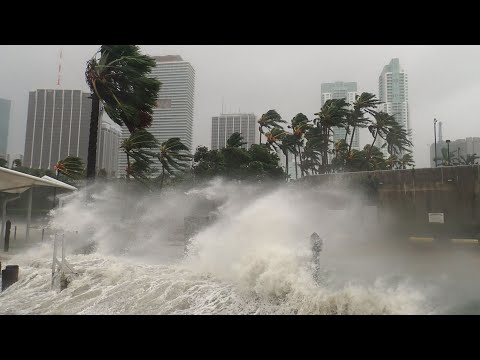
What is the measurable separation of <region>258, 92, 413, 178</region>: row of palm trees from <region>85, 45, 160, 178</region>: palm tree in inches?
626

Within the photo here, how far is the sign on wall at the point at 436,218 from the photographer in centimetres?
1490

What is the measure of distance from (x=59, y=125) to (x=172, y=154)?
785cm

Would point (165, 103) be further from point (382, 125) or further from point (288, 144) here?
point (382, 125)

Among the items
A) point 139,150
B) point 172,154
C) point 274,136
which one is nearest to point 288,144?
point 274,136

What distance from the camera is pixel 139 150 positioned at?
17.7 meters

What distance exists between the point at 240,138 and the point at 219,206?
677 inches

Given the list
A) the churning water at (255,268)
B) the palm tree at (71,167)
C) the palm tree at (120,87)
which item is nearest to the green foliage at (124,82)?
the palm tree at (120,87)

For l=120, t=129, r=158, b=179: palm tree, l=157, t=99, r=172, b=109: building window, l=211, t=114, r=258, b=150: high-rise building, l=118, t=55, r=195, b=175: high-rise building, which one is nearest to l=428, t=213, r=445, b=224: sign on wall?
l=118, t=55, r=195, b=175: high-rise building

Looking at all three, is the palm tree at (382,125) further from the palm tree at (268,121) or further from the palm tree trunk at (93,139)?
the palm tree trunk at (93,139)

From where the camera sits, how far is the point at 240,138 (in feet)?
115
